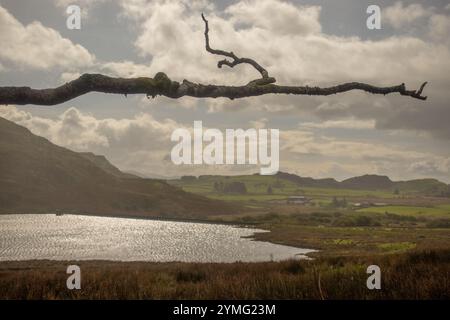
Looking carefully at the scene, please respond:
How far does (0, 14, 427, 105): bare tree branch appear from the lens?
4684 mm

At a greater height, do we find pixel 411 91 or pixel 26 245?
pixel 411 91

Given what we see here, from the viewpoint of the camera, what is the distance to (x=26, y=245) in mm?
69500

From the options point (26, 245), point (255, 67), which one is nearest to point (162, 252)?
point (26, 245)

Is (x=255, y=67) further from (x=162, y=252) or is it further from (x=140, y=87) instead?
(x=162, y=252)

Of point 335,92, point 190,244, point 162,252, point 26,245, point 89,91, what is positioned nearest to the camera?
point 89,91

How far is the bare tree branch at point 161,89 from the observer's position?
15.4 ft

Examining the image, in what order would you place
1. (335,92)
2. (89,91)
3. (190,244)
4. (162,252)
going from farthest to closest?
(190,244)
(162,252)
(335,92)
(89,91)

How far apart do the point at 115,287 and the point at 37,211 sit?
191666 mm

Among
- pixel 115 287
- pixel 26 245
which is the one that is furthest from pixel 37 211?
pixel 115 287

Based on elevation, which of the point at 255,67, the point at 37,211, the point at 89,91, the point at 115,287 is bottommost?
the point at 37,211

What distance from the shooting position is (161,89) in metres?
5.19

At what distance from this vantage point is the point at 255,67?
6016 mm
